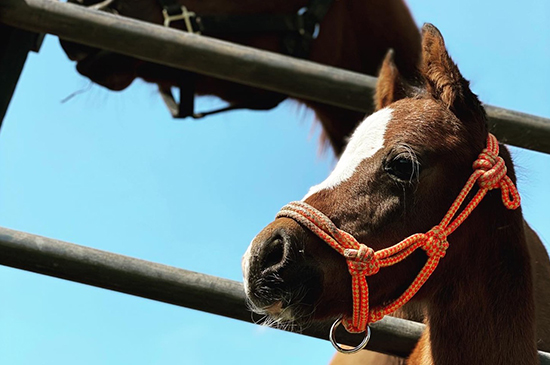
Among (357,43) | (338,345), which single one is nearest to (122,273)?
(338,345)

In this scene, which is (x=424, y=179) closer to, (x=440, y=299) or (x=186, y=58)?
(x=440, y=299)

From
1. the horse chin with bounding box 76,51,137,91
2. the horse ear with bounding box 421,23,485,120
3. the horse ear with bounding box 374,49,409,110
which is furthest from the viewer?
the horse chin with bounding box 76,51,137,91

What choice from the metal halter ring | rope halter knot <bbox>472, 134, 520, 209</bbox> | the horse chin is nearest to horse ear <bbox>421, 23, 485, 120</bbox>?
rope halter knot <bbox>472, 134, 520, 209</bbox>

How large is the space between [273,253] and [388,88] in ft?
2.46

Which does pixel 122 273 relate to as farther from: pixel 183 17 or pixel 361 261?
pixel 183 17

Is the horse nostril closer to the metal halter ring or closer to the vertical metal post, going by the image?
the metal halter ring

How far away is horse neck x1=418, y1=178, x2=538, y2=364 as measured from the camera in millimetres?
1920

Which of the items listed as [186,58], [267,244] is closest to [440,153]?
[267,244]

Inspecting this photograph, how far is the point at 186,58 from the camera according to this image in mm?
2111

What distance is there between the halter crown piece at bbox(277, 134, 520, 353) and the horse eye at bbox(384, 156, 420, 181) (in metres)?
0.13

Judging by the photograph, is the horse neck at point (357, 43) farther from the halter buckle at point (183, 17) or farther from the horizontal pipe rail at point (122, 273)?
the horizontal pipe rail at point (122, 273)

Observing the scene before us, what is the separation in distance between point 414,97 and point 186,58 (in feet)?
2.05

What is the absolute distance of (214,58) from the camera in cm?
212

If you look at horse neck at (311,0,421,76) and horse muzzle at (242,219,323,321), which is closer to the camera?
horse muzzle at (242,219,323,321)
